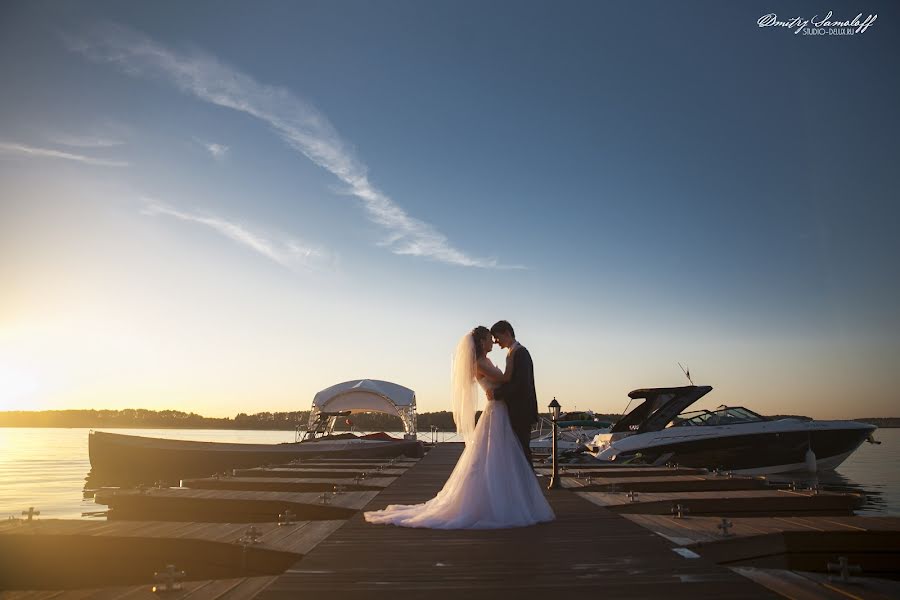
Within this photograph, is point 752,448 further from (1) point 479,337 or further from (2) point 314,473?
(1) point 479,337

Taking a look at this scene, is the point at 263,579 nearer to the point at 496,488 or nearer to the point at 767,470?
the point at 496,488

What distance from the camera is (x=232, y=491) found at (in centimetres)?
1174

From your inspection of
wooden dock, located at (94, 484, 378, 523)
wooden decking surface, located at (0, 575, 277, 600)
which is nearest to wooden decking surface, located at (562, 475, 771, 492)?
wooden dock, located at (94, 484, 378, 523)

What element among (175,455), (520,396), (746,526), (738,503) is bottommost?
(175,455)

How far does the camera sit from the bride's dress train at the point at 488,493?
767cm

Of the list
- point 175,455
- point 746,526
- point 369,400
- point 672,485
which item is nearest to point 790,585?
point 746,526

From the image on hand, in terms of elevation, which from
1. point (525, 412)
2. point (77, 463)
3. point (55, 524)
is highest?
point (525, 412)

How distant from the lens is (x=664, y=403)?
29.5 meters

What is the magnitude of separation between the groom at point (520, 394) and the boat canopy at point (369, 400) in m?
31.3

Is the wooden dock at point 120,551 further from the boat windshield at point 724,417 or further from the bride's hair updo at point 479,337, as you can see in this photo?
the boat windshield at point 724,417

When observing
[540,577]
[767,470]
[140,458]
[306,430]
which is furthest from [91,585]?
[306,430]

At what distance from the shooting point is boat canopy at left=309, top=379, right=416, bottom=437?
40.7 m

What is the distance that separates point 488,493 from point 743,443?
22.5m

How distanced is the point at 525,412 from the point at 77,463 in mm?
42111
